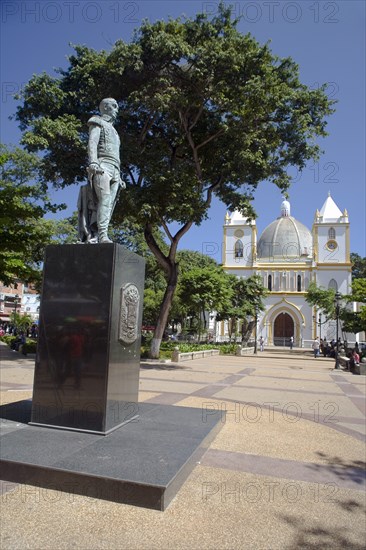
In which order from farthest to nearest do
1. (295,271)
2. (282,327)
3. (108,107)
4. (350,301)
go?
(295,271), (282,327), (350,301), (108,107)

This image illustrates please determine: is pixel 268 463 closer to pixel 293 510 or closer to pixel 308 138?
pixel 293 510

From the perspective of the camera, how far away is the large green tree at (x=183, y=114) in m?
15.6

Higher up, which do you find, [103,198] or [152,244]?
[152,244]

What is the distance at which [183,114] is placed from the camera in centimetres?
1717

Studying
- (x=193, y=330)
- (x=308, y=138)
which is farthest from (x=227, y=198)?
(x=193, y=330)

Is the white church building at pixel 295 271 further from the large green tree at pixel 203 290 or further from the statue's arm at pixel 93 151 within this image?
the statue's arm at pixel 93 151

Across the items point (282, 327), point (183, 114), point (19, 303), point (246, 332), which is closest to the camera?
point (183, 114)

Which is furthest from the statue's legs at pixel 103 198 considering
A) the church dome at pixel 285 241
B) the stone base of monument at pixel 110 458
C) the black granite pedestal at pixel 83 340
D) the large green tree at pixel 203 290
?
the church dome at pixel 285 241

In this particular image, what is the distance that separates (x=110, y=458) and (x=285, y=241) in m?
58.5

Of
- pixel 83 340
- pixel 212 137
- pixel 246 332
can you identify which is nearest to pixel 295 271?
pixel 246 332

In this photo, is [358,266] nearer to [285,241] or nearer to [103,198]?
[285,241]

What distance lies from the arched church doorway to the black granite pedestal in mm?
49625

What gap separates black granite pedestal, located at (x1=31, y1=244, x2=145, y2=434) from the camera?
18.3 feet

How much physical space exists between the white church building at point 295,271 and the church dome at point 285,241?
3.50 feet
